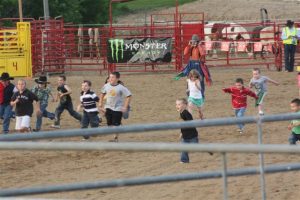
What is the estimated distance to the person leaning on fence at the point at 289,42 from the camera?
2655 cm

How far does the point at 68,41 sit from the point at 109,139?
588 inches

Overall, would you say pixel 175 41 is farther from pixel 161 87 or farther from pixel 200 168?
pixel 200 168

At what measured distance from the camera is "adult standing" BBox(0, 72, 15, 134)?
16.8 m

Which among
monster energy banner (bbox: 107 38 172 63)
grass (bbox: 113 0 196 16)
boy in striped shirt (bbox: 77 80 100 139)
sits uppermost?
grass (bbox: 113 0 196 16)

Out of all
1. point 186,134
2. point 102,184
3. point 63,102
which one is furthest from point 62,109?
point 102,184

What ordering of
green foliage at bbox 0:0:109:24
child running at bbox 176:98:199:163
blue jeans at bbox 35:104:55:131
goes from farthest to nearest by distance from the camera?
green foliage at bbox 0:0:109:24 < blue jeans at bbox 35:104:55:131 < child running at bbox 176:98:199:163

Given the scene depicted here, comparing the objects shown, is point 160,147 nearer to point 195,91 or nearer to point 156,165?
point 156,165

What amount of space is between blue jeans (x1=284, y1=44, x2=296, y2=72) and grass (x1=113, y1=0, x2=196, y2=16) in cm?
3500

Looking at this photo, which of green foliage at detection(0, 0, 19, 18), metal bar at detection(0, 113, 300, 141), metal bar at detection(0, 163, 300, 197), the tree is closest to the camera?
metal bar at detection(0, 113, 300, 141)

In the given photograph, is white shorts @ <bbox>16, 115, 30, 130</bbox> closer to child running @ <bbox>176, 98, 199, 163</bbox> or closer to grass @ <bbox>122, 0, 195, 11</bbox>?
child running @ <bbox>176, 98, 199, 163</bbox>

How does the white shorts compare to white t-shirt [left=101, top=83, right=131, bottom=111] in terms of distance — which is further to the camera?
the white shorts

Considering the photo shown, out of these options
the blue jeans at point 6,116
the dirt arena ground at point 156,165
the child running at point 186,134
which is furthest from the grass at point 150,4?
the child running at point 186,134

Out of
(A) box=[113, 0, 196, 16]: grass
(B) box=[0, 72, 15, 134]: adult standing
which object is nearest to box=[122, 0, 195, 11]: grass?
(A) box=[113, 0, 196, 16]: grass

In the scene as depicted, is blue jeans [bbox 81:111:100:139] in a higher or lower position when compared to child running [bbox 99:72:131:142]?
lower
